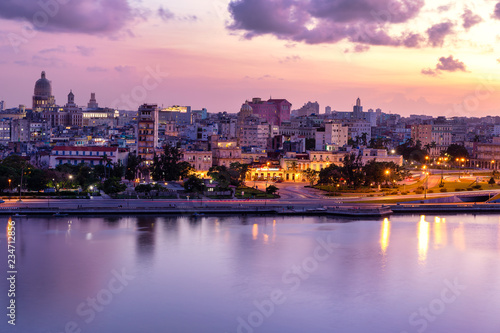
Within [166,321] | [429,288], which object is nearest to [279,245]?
[429,288]

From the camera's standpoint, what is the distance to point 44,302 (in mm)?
21297

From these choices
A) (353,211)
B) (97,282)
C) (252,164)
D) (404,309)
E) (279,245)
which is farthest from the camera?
(252,164)

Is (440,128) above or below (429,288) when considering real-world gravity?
above

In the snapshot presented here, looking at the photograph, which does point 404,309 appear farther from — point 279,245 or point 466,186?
point 466,186

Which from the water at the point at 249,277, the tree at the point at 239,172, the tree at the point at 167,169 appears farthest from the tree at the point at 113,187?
the tree at the point at 239,172

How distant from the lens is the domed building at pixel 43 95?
122812 mm

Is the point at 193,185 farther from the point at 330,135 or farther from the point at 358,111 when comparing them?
the point at 358,111

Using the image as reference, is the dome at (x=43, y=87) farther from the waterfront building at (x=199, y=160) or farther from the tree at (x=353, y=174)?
the tree at (x=353, y=174)

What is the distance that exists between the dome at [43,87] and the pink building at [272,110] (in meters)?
36.6

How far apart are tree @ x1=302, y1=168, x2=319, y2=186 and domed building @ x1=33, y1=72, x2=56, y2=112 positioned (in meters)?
79.0

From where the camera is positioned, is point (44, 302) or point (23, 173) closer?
point (44, 302)

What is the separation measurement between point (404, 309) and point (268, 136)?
57.6 metres

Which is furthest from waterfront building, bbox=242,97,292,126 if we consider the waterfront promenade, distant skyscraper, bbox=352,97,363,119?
the waterfront promenade

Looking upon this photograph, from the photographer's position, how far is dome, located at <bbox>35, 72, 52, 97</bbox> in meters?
124
